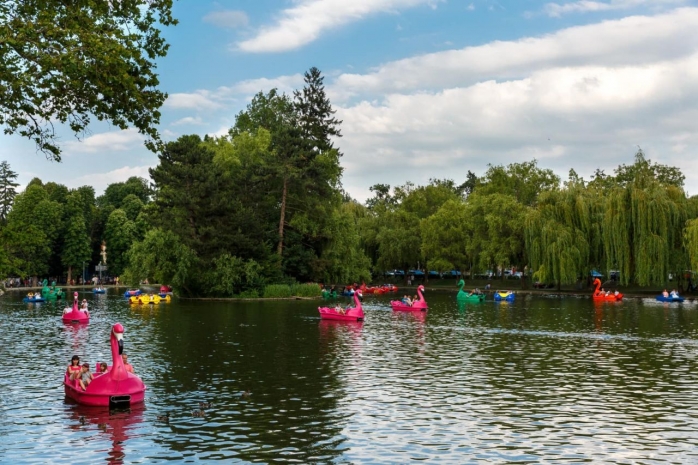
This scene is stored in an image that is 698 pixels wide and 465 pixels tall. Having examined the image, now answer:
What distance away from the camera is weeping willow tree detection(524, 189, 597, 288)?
7406 centimetres

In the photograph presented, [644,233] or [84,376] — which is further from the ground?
[644,233]

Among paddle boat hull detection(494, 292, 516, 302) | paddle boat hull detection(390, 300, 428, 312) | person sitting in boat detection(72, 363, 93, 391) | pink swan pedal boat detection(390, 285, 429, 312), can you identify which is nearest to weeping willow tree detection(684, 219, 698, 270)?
paddle boat hull detection(494, 292, 516, 302)

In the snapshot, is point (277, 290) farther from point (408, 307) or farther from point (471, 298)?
point (408, 307)

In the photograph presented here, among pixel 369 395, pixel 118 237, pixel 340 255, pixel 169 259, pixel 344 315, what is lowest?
pixel 369 395

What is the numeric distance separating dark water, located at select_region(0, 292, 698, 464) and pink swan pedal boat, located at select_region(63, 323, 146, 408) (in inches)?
15.4

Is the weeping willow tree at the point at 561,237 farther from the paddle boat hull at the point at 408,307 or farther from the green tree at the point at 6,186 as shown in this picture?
the green tree at the point at 6,186

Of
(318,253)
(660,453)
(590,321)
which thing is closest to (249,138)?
(318,253)

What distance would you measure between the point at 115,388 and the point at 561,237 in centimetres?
6030

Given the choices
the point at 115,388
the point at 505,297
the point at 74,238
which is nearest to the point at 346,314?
the point at 505,297

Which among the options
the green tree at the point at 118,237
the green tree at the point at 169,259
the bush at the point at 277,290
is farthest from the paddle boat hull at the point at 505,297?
the green tree at the point at 118,237

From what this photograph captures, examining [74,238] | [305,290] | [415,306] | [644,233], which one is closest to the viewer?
[415,306]

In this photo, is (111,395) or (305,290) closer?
(111,395)

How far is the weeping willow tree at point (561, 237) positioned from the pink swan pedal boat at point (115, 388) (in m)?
58.8

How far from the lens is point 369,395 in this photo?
2312cm
